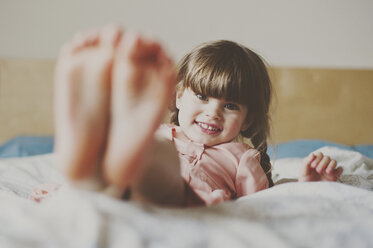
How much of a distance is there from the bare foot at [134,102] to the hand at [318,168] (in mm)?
406

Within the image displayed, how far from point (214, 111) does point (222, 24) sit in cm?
129

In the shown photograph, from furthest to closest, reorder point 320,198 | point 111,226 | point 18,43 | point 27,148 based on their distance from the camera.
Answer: point 18,43 < point 27,148 < point 320,198 < point 111,226

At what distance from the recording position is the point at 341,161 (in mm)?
1173

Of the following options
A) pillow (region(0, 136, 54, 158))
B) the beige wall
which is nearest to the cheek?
pillow (region(0, 136, 54, 158))

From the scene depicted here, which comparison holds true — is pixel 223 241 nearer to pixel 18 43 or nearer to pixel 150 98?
pixel 150 98

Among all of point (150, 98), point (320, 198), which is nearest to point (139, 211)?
point (150, 98)

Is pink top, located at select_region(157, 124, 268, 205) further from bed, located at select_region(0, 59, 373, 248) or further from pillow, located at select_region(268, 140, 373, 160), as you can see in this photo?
pillow, located at select_region(268, 140, 373, 160)

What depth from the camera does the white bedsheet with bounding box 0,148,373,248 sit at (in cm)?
45

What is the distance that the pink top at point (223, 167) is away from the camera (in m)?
0.82

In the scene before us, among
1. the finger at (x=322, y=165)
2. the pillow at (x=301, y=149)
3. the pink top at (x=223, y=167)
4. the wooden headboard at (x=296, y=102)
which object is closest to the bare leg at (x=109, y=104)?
the pink top at (x=223, y=167)

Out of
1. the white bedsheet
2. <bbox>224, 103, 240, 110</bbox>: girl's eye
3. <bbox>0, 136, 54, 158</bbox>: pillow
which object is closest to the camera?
the white bedsheet

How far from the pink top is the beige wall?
1.20m

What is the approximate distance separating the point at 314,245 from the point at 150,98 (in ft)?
0.96

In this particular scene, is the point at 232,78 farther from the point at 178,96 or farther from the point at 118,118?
the point at 118,118
